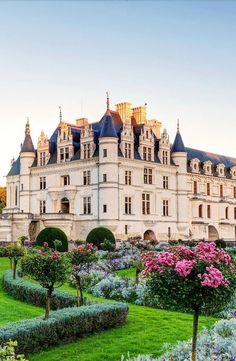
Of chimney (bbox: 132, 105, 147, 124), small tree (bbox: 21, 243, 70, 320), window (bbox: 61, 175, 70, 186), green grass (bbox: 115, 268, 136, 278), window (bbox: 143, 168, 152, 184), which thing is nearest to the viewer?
small tree (bbox: 21, 243, 70, 320)

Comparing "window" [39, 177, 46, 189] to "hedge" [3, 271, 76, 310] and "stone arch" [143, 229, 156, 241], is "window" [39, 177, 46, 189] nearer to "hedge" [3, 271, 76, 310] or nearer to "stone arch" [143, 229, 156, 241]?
"stone arch" [143, 229, 156, 241]

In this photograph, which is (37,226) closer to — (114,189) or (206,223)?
(114,189)

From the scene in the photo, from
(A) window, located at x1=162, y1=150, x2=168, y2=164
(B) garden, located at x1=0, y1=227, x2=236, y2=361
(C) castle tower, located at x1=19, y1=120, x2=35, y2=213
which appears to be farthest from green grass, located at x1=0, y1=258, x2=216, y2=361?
(C) castle tower, located at x1=19, y1=120, x2=35, y2=213

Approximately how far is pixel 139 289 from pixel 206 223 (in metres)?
37.1

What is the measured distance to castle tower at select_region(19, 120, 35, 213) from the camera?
4981 cm

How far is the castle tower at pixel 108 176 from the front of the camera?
43.1 m

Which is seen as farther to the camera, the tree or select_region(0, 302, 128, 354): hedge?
select_region(0, 302, 128, 354): hedge

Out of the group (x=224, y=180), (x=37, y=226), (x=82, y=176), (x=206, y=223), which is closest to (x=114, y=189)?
(x=82, y=176)

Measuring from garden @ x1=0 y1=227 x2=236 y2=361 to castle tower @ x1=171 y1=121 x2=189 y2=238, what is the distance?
28.7 m

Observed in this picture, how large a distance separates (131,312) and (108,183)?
27805 mm

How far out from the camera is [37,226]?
1781 inches

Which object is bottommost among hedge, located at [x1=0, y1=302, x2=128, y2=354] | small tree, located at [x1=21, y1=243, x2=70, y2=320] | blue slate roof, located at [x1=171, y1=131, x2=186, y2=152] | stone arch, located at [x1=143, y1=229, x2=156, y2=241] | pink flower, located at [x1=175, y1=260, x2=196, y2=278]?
hedge, located at [x1=0, y1=302, x2=128, y2=354]

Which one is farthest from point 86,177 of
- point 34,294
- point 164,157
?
point 34,294

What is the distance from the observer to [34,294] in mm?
17375
